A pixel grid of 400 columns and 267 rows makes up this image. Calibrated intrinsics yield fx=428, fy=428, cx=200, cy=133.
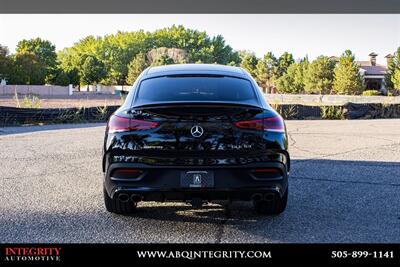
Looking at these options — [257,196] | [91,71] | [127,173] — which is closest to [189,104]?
[127,173]

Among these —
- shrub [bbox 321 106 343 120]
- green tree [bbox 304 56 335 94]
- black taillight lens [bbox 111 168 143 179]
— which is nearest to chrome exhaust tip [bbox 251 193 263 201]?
black taillight lens [bbox 111 168 143 179]

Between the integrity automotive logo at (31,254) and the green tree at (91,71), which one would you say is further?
the green tree at (91,71)

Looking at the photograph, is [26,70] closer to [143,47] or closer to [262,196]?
[143,47]

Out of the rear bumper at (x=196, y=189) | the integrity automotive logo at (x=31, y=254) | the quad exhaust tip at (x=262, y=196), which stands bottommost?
the integrity automotive logo at (x=31, y=254)

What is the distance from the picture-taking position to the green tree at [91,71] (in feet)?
269

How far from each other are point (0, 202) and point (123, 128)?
222 cm

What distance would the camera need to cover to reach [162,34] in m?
122

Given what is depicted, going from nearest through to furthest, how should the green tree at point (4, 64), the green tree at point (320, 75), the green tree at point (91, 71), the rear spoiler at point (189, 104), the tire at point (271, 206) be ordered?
the rear spoiler at point (189, 104), the tire at point (271, 206), the green tree at point (320, 75), the green tree at point (4, 64), the green tree at point (91, 71)

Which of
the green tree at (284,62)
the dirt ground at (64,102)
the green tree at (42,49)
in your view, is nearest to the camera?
the dirt ground at (64,102)

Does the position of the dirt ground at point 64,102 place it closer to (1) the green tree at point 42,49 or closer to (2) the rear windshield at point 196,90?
(2) the rear windshield at point 196,90

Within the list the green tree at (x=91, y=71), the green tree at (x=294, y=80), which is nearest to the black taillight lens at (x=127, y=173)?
the green tree at (x=294, y=80)

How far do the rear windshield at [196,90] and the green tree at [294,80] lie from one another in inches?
2446

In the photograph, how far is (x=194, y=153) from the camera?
3920mm

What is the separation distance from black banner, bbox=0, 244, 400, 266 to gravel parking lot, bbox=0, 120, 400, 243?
155 mm
